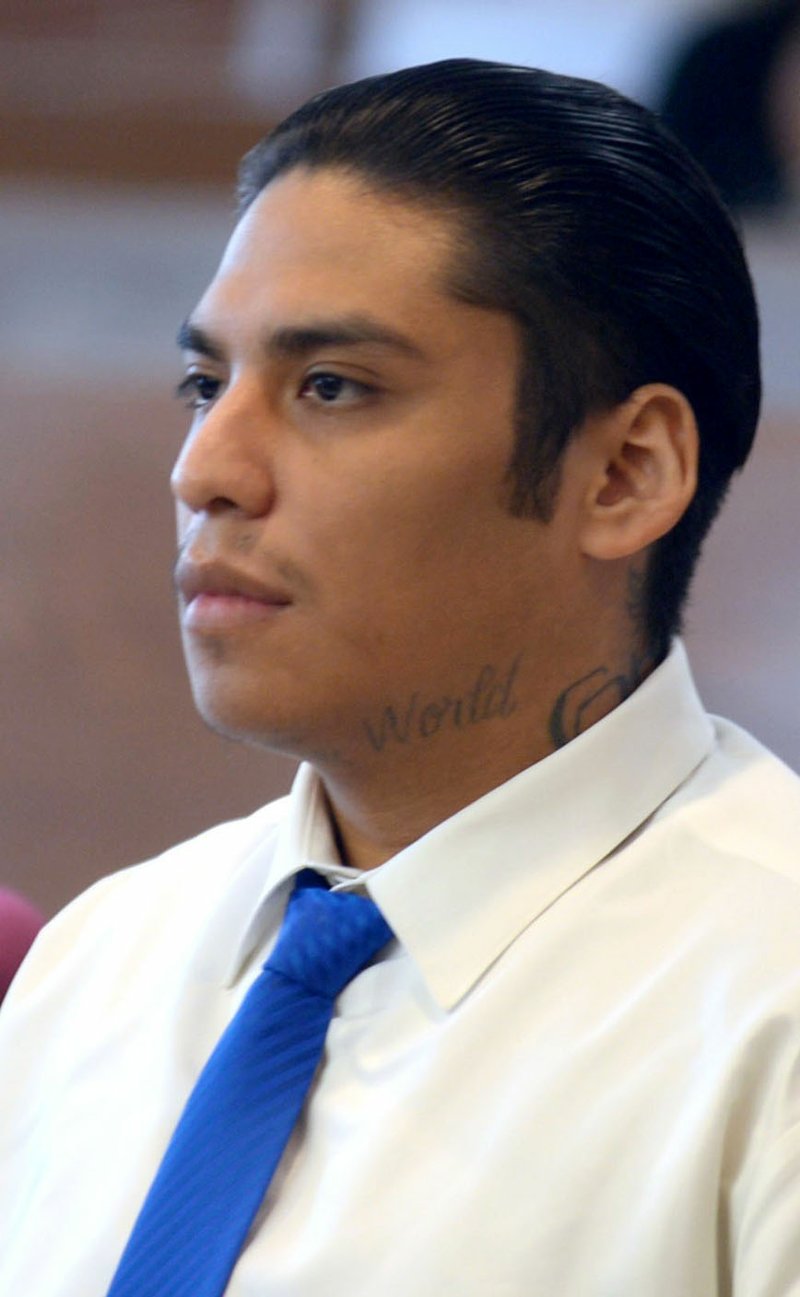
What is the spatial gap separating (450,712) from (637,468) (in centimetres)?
20

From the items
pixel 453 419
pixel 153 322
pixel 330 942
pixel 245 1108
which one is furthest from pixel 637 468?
pixel 153 322

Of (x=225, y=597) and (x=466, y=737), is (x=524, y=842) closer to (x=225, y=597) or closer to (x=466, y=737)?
(x=466, y=737)

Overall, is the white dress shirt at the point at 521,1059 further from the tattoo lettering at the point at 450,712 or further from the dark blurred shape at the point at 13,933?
the dark blurred shape at the point at 13,933

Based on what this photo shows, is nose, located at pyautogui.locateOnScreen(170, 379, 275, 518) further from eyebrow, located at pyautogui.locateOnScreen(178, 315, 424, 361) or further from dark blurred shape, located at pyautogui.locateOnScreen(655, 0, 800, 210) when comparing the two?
dark blurred shape, located at pyautogui.locateOnScreen(655, 0, 800, 210)

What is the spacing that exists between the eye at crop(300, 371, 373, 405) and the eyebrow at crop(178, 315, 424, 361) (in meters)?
0.02

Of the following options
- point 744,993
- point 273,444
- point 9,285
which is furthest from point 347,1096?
point 9,285

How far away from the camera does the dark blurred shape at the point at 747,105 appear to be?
3.35 metres

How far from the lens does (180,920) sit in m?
1.26

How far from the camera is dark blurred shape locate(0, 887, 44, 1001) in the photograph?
141 cm

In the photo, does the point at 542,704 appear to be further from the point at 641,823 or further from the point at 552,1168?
the point at 552,1168

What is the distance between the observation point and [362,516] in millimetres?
1044

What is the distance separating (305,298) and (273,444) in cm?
9

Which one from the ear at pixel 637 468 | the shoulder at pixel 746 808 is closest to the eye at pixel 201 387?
the ear at pixel 637 468

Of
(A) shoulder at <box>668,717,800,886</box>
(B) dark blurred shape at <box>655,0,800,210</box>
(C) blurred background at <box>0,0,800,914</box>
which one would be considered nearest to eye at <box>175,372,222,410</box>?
(A) shoulder at <box>668,717,800,886</box>
